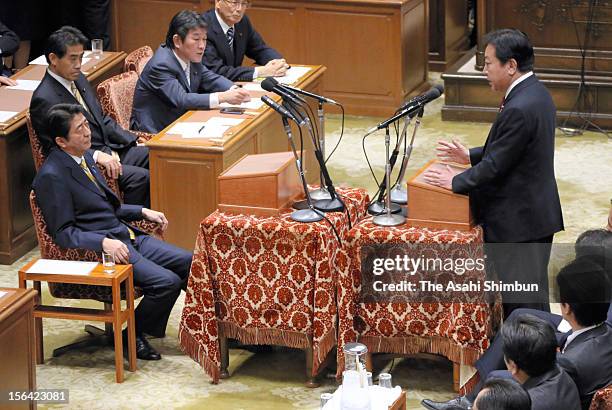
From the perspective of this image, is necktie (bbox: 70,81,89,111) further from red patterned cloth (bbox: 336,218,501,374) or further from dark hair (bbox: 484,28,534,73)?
dark hair (bbox: 484,28,534,73)

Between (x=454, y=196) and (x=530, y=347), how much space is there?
1335mm

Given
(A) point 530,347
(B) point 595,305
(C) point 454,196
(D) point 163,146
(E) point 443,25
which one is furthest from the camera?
(E) point 443,25

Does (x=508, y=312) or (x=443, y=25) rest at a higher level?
(x=443, y=25)

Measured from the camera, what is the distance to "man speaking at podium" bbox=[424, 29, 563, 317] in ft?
18.9

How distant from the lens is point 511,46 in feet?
18.9

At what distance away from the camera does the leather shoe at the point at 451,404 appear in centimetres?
534

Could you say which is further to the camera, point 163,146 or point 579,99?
point 579,99

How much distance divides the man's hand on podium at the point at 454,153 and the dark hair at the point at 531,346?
63.0 inches

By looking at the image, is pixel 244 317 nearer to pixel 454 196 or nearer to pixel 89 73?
pixel 454 196

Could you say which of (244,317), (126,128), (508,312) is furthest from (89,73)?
(508,312)

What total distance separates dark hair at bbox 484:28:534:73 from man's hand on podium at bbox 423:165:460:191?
1.78 ft

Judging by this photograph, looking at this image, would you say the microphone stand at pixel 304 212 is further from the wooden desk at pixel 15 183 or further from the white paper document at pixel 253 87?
the wooden desk at pixel 15 183

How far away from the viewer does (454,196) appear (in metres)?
5.73

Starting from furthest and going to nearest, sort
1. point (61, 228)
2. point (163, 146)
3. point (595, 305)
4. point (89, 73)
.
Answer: point (89, 73)
point (163, 146)
point (61, 228)
point (595, 305)
